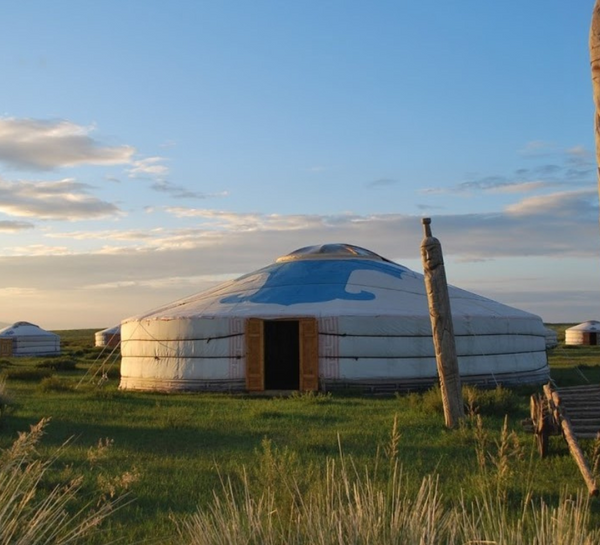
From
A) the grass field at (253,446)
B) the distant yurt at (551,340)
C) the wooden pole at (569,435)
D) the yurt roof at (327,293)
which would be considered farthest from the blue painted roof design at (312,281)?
the distant yurt at (551,340)

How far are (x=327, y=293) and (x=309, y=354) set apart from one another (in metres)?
1.40

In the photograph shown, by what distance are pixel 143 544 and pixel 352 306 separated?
34.1 feet

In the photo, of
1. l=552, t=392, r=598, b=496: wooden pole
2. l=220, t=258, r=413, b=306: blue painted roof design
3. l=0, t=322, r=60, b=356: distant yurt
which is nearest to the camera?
l=552, t=392, r=598, b=496: wooden pole

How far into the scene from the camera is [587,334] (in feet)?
131

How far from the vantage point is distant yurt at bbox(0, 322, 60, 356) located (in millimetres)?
32969

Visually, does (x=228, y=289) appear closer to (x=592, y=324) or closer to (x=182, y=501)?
(x=182, y=501)

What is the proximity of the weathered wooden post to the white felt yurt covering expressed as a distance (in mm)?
5183

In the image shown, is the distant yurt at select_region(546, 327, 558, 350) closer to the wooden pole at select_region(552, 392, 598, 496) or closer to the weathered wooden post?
the weathered wooden post

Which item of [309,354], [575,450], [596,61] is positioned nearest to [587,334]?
[309,354]

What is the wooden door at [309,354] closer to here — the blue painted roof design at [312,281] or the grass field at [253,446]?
the blue painted roof design at [312,281]

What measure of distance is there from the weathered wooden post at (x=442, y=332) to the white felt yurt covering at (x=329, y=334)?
Answer: 5183mm

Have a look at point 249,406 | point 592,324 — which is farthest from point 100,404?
point 592,324

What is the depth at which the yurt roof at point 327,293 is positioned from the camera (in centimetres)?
1455

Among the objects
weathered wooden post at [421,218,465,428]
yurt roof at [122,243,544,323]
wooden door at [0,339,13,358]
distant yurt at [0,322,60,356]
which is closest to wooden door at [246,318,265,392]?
yurt roof at [122,243,544,323]
